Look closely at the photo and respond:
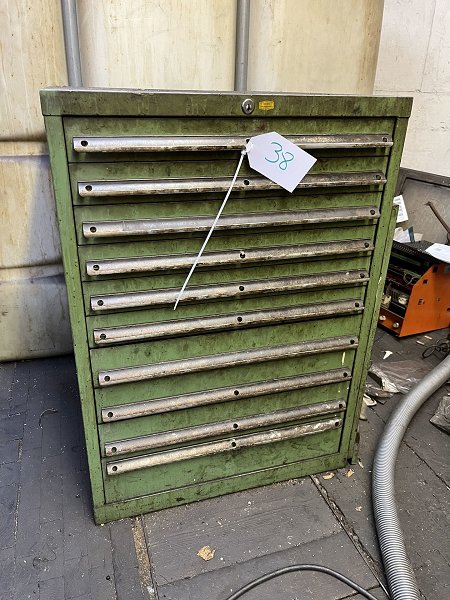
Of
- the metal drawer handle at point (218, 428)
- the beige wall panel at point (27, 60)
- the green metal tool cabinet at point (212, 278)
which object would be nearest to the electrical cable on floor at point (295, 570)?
the green metal tool cabinet at point (212, 278)

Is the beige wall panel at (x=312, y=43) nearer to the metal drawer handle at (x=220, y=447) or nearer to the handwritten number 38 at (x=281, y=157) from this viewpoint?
the handwritten number 38 at (x=281, y=157)

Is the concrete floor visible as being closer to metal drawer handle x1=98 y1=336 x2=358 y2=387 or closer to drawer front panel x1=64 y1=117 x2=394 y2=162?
metal drawer handle x1=98 y1=336 x2=358 y2=387

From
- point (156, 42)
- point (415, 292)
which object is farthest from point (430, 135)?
point (156, 42)

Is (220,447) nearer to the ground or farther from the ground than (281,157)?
nearer to the ground

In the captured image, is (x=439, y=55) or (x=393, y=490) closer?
(x=393, y=490)

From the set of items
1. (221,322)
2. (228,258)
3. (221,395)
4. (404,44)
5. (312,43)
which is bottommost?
(221,395)

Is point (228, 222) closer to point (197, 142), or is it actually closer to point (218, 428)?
point (197, 142)

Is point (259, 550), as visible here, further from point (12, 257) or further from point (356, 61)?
point (356, 61)

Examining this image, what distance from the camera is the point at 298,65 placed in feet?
7.16

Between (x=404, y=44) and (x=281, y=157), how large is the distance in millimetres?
2631

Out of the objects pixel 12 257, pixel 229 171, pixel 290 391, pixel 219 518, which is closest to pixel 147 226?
pixel 229 171

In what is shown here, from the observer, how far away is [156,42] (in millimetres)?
2010

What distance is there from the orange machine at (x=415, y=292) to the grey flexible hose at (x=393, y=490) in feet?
1.56

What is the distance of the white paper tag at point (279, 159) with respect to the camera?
125 cm
